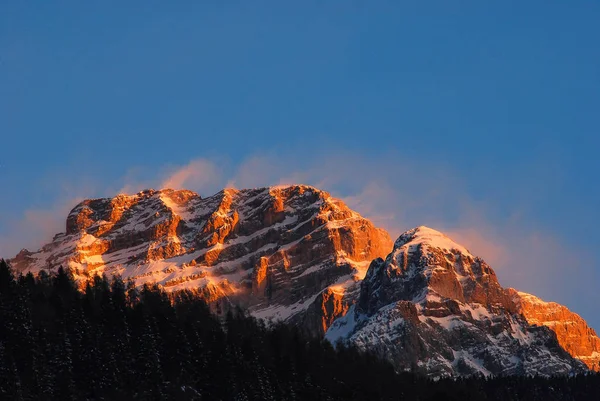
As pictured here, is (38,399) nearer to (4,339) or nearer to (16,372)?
(16,372)

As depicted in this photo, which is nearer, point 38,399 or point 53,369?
point 38,399

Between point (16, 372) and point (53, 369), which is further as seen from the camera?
point (53, 369)

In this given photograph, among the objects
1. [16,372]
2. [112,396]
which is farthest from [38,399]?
[112,396]

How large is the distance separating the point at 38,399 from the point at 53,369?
591 inches

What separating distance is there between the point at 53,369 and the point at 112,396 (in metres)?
8.82

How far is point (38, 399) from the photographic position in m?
182

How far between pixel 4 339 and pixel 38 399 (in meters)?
19.3

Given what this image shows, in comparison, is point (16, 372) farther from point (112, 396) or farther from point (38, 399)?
point (112, 396)

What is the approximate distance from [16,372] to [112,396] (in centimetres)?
1867

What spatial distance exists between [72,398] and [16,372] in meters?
8.91

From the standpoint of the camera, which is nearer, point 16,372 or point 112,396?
point 16,372

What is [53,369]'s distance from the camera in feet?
646

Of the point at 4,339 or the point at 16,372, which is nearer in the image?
the point at 16,372

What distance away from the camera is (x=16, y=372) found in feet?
604
